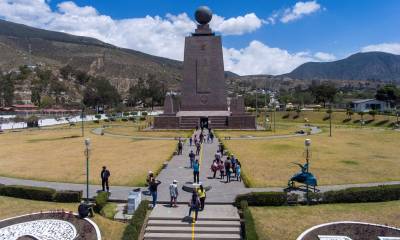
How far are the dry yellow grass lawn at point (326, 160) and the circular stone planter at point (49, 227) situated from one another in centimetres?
920

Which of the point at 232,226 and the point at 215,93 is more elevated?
the point at 215,93

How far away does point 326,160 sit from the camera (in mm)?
27984

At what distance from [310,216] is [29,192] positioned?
12603mm

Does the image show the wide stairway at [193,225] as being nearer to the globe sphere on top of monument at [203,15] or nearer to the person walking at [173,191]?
the person walking at [173,191]

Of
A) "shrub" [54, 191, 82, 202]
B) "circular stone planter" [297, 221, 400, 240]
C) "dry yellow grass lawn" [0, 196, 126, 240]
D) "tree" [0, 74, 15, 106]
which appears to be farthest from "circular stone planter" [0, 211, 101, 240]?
"tree" [0, 74, 15, 106]

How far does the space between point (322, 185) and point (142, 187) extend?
9445 mm

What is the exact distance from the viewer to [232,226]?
14.2 m

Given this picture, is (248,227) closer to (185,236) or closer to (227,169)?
(185,236)

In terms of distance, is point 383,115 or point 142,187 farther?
→ point 383,115

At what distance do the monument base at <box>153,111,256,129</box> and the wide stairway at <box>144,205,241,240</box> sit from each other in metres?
38.4

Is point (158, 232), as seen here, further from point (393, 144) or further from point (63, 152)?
point (393, 144)

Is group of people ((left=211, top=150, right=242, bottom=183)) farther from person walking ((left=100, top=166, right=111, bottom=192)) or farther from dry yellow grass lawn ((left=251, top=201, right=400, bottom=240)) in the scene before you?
person walking ((left=100, top=166, right=111, bottom=192))

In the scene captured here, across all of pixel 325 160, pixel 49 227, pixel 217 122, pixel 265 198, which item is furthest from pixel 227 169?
pixel 217 122

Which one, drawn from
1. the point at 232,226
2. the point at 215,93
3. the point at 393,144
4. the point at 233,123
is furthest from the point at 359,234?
the point at 215,93
